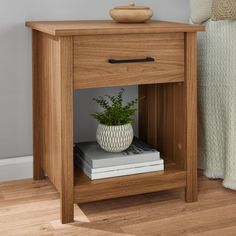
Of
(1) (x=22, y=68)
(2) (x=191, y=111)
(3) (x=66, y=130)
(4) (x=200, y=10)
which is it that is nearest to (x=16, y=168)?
(1) (x=22, y=68)

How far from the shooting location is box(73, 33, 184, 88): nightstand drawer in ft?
4.90

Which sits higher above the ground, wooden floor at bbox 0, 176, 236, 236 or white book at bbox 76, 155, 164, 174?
white book at bbox 76, 155, 164, 174

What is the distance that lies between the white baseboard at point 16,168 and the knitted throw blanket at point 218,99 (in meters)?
0.70

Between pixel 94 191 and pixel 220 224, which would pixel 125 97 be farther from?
pixel 220 224

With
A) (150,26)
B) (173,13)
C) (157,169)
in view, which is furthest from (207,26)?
(157,169)

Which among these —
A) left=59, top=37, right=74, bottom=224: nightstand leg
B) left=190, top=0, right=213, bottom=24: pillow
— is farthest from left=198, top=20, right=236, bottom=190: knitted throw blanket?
left=59, top=37, right=74, bottom=224: nightstand leg

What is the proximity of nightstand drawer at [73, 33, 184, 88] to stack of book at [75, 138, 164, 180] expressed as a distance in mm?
260

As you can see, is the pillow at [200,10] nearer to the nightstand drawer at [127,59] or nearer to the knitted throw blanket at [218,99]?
the knitted throw blanket at [218,99]

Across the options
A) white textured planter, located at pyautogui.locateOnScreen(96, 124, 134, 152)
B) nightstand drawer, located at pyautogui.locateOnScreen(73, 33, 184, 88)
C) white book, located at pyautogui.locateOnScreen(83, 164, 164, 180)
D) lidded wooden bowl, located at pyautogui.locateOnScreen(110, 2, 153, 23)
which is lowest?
white book, located at pyautogui.locateOnScreen(83, 164, 164, 180)

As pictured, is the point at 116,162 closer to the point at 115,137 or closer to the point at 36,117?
the point at 115,137

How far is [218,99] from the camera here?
183 centimetres

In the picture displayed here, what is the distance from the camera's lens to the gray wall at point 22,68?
1.82 metres

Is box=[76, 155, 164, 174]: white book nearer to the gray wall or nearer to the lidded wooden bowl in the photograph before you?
the gray wall

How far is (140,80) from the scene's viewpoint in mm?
1565
